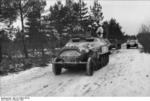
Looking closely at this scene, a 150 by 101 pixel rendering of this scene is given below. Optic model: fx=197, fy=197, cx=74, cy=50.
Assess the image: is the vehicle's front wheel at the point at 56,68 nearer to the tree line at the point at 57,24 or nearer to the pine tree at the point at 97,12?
the tree line at the point at 57,24

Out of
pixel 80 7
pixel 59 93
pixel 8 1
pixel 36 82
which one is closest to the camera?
pixel 59 93

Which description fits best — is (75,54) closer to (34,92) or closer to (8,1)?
(34,92)

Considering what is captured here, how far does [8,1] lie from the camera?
1753 cm

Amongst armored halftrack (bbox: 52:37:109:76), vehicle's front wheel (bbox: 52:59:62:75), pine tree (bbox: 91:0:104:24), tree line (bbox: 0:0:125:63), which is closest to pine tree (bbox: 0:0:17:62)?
tree line (bbox: 0:0:125:63)

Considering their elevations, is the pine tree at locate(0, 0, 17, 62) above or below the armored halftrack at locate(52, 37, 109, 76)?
above

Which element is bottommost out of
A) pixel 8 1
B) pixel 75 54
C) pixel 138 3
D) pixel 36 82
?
pixel 36 82

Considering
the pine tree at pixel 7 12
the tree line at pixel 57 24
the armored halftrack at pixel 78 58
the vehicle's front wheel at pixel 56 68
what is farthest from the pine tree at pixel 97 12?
the vehicle's front wheel at pixel 56 68

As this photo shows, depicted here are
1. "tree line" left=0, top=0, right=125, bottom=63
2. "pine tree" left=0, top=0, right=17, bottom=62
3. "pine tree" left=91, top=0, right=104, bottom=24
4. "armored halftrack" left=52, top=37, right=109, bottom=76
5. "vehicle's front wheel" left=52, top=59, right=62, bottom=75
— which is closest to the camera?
"armored halftrack" left=52, top=37, right=109, bottom=76

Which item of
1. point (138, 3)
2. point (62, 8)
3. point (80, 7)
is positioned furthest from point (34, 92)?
point (80, 7)

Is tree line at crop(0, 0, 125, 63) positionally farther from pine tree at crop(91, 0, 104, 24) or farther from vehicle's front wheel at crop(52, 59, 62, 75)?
vehicle's front wheel at crop(52, 59, 62, 75)

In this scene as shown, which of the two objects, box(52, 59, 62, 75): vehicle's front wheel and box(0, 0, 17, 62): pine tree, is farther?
box(0, 0, 17, 62): pine tree

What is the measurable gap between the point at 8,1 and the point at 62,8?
1420 cm

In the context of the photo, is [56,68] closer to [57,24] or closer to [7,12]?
[7,12]

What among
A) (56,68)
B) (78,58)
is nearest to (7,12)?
(56,68)
